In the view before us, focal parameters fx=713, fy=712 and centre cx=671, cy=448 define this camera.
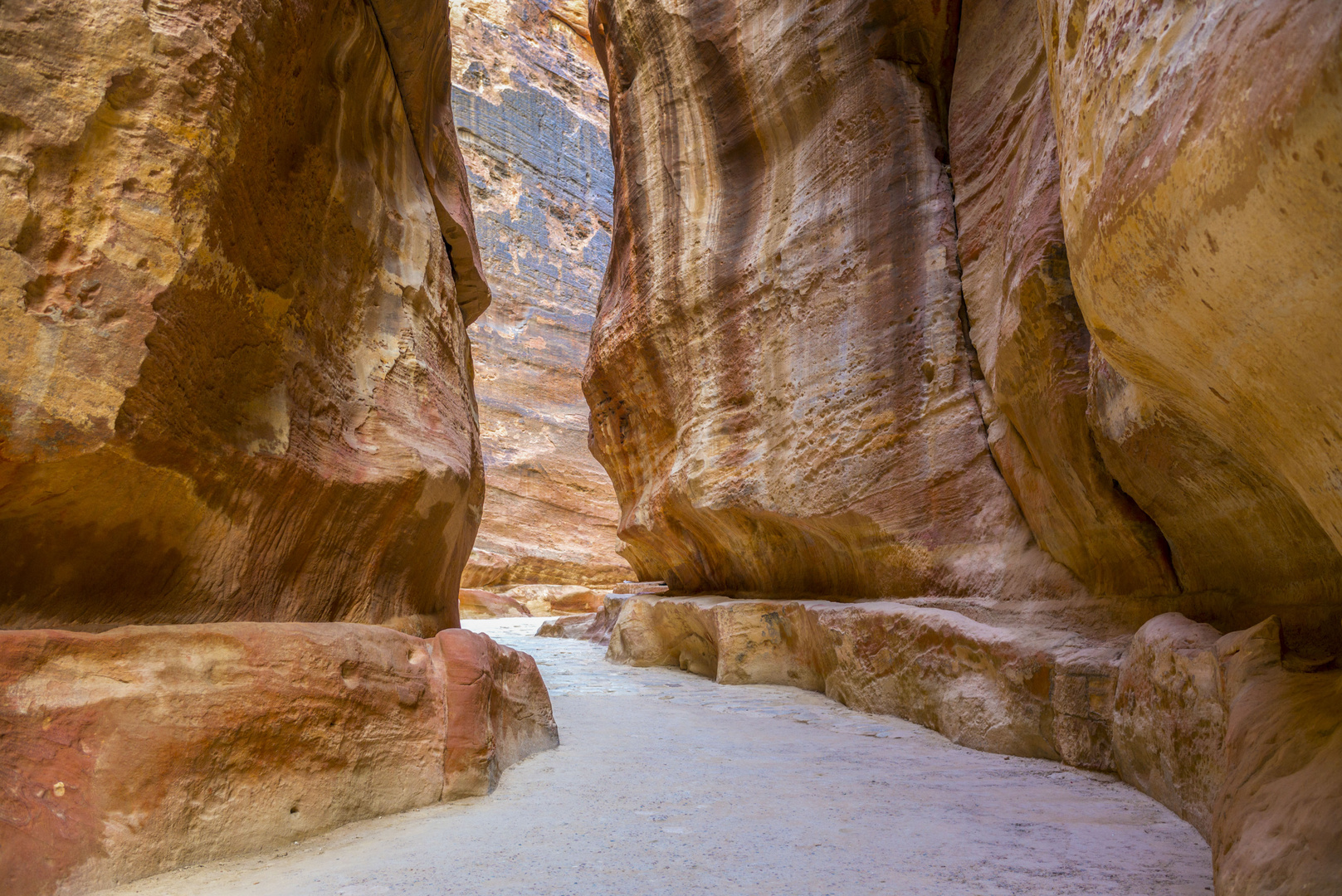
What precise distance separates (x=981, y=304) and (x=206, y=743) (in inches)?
176

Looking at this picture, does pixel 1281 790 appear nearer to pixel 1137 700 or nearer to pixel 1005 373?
pixel 1137 700

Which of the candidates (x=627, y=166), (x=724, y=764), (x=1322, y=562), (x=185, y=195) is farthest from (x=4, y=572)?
(x=627, y=166)

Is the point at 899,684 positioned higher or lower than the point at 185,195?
lower

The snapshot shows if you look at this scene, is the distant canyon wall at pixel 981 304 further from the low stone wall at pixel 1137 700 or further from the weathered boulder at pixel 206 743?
the weathered boulder at pixel 206 743

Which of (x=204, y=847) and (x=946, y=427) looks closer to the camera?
(x=204, y=847)

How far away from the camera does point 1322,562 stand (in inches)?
82.6

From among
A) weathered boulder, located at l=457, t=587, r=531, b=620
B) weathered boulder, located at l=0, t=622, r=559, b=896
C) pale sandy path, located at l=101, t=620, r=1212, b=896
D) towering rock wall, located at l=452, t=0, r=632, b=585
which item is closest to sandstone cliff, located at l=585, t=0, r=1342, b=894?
pale sandy path, located at l=101, t=620, r=1212, b=896

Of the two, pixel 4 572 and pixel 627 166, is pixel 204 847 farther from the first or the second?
pixel 627 166

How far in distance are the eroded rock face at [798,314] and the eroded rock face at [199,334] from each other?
2.89 m

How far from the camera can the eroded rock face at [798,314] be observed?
464 centimetres

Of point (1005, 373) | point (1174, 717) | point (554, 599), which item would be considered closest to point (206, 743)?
point (1174, 717)

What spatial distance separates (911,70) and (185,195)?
17.0ft

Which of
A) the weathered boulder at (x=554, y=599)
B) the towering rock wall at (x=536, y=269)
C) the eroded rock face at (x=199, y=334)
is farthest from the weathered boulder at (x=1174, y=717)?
the towering rock wall at (x=536, y=269)

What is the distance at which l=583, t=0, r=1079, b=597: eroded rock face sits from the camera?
464 centimetres
